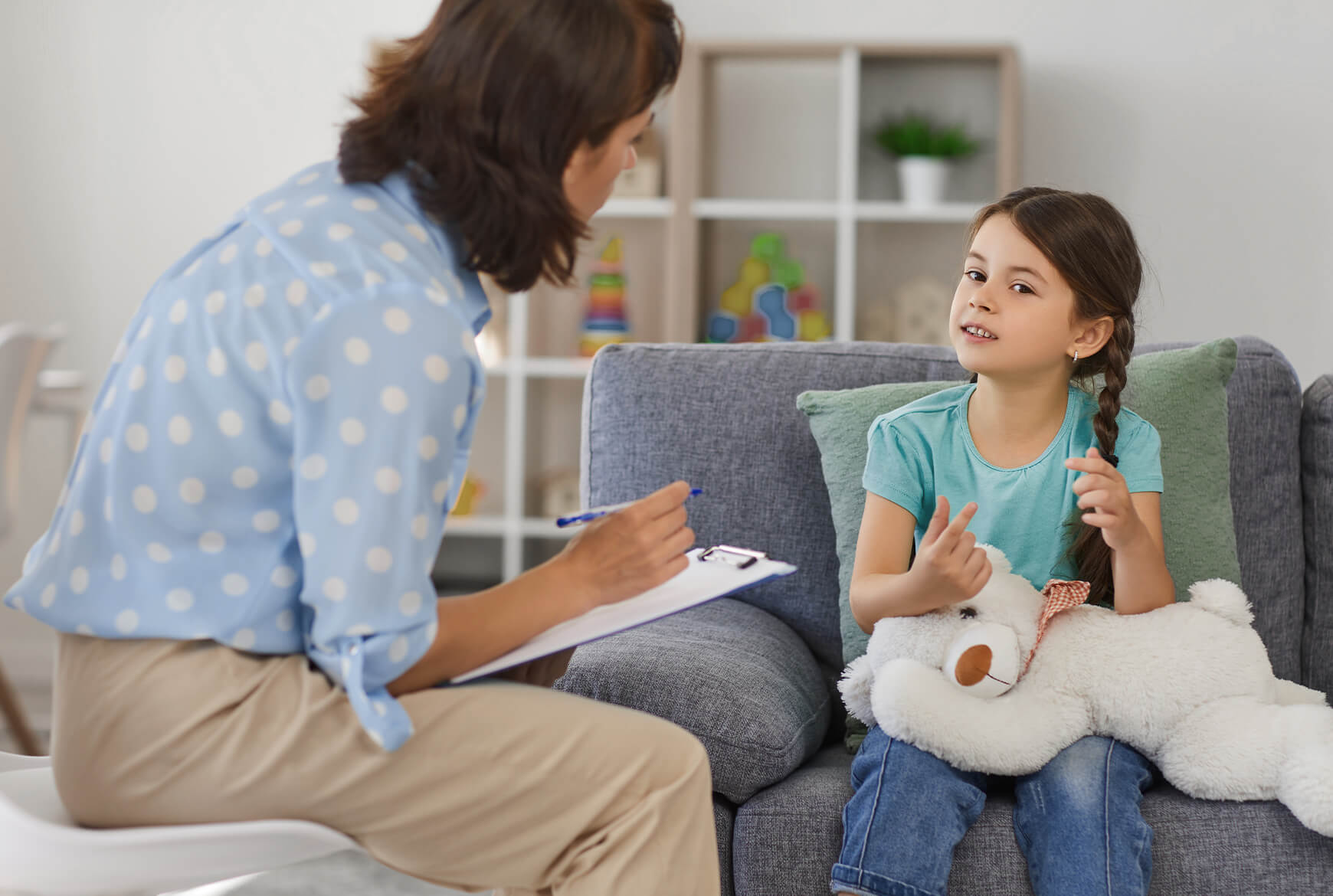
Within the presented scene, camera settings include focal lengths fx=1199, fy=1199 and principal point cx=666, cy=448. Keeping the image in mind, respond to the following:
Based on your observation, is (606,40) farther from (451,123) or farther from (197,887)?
(197,887)

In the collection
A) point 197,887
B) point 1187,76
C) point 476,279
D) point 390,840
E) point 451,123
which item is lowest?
point 197,887

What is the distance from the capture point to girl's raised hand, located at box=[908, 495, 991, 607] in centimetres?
105

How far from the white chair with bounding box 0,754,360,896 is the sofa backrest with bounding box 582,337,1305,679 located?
0.74 m

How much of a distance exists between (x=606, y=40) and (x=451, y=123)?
12 cm

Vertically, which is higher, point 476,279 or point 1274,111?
point 1274,111

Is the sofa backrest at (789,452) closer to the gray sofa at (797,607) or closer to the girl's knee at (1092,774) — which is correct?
the gray sofa at (797,607)

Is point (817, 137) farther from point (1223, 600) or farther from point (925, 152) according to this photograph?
point (1223, 600)

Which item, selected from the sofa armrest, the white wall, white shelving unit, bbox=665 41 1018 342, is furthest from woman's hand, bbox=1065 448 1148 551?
the white wall

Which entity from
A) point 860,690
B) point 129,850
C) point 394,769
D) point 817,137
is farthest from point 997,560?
point 817,137

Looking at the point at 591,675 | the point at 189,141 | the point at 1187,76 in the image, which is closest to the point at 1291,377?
the point at 591,675

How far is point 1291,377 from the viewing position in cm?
147

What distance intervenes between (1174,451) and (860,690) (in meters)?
0.46

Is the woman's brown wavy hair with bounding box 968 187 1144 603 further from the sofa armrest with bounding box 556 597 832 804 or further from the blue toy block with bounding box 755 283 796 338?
the blue toy block with bounding box 755 283 796 338

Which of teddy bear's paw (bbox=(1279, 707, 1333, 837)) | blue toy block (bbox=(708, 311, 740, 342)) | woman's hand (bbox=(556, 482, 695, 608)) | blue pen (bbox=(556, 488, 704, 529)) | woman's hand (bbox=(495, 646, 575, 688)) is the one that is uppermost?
blue toy block (bbox=(708, 311, 740, 342))
